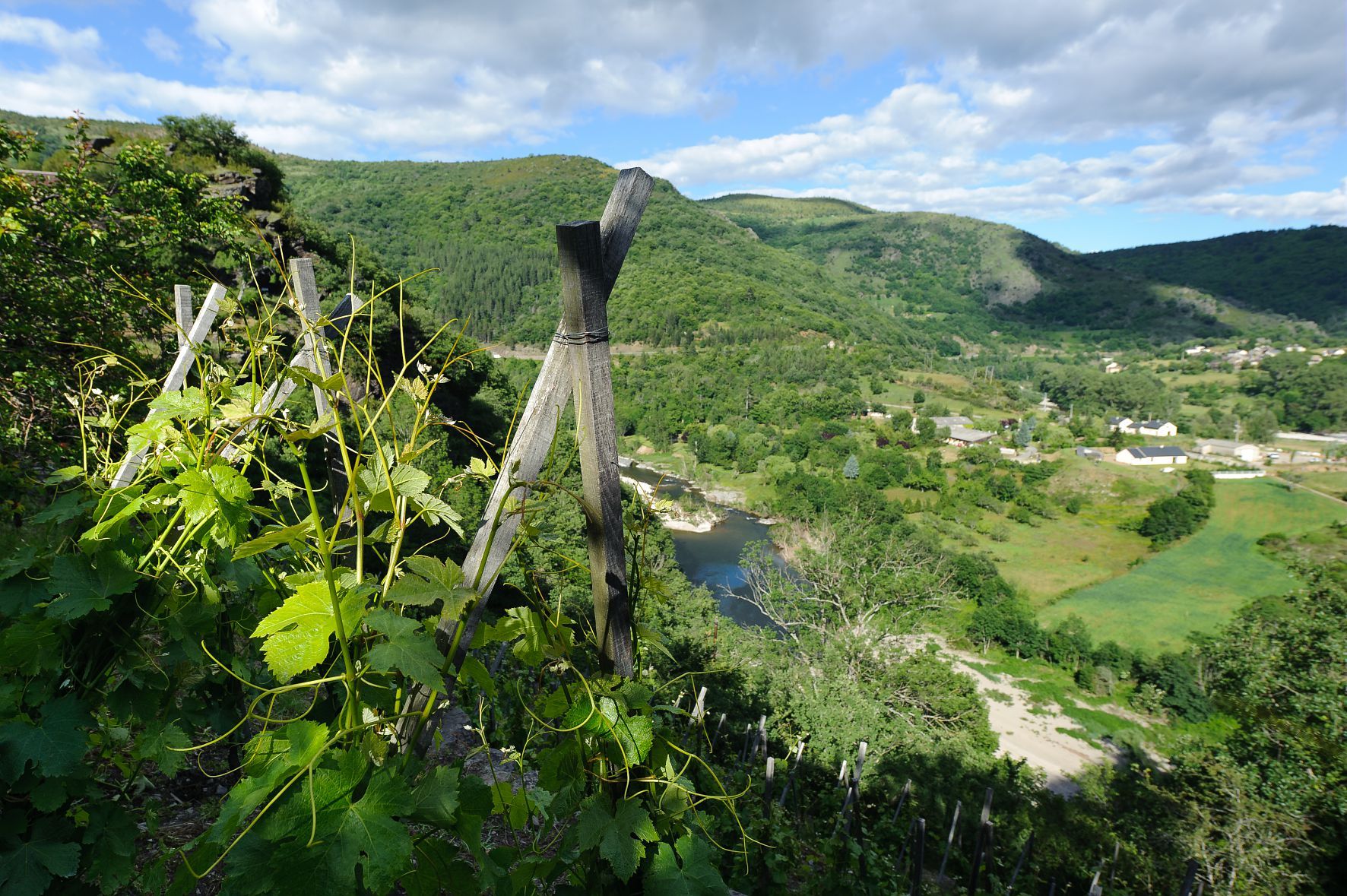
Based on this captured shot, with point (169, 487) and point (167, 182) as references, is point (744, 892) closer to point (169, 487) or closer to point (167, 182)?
point (169, 487)

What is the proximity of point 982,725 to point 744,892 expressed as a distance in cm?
1260

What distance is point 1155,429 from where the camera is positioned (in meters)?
58.5

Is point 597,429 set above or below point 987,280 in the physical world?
below

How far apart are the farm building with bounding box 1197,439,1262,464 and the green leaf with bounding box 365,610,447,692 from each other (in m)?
69.1

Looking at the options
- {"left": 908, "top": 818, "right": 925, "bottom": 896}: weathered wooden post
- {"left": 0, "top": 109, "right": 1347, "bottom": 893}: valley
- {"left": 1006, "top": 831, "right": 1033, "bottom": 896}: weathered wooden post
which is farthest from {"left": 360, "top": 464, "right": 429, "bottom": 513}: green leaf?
{"left": 1006, "top": 831, "right": 1033, "bottom": 896}: weathered wooden post

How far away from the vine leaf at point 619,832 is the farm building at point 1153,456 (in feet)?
200

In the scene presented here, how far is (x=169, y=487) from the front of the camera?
1262 millimetres

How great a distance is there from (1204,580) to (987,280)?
365 ft

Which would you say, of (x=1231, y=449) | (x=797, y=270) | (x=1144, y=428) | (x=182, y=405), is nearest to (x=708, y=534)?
(x=182, y=405)

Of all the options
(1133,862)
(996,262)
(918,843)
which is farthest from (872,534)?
(996,262)

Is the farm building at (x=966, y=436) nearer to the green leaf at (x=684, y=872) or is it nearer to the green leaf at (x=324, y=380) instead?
the green leaf at (x=684, y=872)

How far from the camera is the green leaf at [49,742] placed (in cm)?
102

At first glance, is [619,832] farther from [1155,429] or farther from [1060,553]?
[1155,429]

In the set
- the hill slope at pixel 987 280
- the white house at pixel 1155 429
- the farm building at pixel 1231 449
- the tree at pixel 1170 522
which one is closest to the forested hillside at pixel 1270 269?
the hill slope at pixel 987 280
